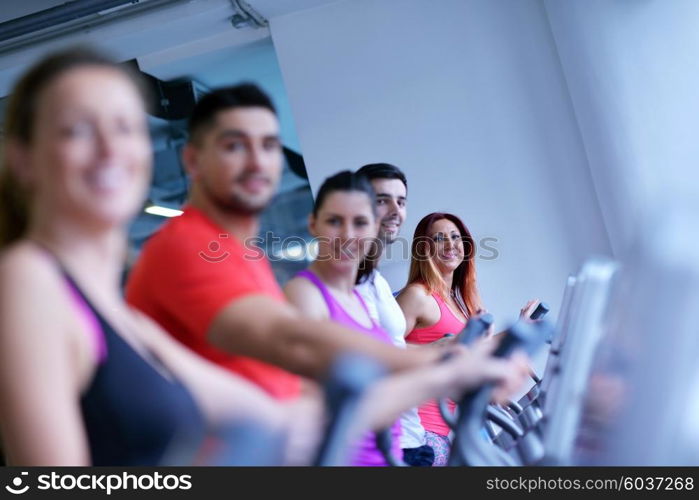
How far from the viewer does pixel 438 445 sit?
2842 mm

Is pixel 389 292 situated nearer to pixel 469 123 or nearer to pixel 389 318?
pixel 389 318

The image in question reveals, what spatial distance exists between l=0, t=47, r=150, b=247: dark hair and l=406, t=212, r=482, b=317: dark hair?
2.34m

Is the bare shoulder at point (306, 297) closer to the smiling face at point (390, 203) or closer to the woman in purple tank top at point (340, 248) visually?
the woman in purple tank top at point (340, 248)

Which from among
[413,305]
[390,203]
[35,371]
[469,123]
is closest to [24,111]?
[35,371]

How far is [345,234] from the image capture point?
64.4 inches

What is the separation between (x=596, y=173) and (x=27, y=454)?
4231 millimetres

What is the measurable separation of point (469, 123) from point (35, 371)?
435 cm

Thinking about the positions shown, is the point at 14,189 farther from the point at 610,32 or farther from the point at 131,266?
the point at 610,32

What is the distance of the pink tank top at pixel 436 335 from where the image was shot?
2934 millimetres

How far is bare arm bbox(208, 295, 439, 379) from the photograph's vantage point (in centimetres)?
111

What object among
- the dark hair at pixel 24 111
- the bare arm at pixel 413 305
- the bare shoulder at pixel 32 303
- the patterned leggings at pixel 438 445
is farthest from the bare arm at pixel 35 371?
the bare arm at pixel 413 305

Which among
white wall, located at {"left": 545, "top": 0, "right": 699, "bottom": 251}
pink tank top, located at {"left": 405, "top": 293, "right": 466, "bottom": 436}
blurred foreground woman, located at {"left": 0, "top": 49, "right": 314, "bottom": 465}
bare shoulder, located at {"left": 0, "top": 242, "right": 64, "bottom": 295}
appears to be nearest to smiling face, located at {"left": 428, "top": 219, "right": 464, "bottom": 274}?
pink tank top, located at {"left": 405, "top": 293, "right": 466, "bottom": 436}

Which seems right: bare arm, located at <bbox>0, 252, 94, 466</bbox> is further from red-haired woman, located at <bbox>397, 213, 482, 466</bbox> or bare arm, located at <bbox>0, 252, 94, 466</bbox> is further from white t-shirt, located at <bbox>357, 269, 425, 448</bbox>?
red-haired woman, located at <bbox>397, 213, 482, 466</bbox>
